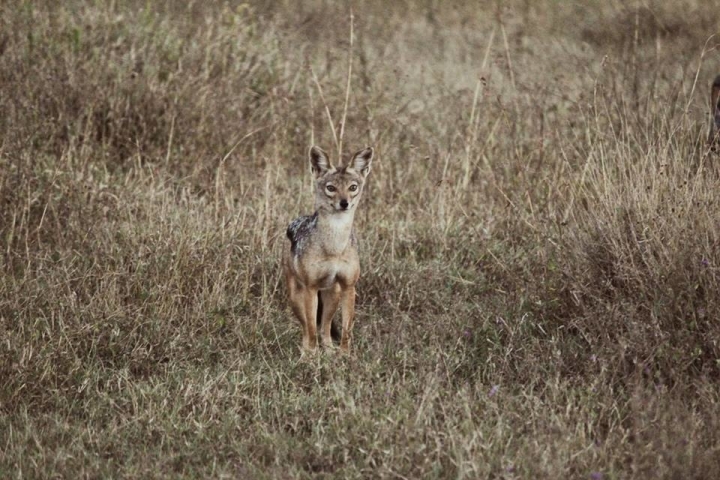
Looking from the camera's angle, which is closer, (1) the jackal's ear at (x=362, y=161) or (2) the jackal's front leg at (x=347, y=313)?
(2) the jackal's front leg at (x=347, y=313)

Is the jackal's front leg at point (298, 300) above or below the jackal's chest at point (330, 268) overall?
below

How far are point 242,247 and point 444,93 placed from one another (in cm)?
499

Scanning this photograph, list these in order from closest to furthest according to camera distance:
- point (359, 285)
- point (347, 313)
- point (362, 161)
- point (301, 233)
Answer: point (347, 313) < point (301, 233) < point (362, 161) < point (359, 285)

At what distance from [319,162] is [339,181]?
13.2 inches

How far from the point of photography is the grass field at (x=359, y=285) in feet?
16.4

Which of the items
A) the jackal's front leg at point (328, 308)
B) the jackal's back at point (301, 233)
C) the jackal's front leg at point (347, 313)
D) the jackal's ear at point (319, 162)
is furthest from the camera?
the jackal's ear at point (319, 162)

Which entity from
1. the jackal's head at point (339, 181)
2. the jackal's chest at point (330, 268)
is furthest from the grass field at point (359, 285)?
the jackal's head at point (339, 181)

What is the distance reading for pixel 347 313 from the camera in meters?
6.39

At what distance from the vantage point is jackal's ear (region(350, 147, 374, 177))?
666 cm

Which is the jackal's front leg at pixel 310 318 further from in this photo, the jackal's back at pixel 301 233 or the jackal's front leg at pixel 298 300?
the jackal's back at pixel 301 233

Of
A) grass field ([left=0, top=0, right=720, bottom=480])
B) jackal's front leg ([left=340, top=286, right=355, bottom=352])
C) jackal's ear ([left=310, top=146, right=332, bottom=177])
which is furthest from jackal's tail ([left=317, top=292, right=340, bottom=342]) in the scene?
jackal's ear ([left=310, top=146, right=332, bottom=177])

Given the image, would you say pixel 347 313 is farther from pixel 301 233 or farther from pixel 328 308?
pixel 301 233

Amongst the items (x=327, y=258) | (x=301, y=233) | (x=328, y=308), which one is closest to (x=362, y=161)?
(x=301, y=233)

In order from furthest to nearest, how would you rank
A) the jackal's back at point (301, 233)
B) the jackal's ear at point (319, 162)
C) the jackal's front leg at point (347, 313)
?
the jackal's ear at point (319, 162) < the jackal's back at point (301, 233) < the jackal's front leg at point (347, 313)
